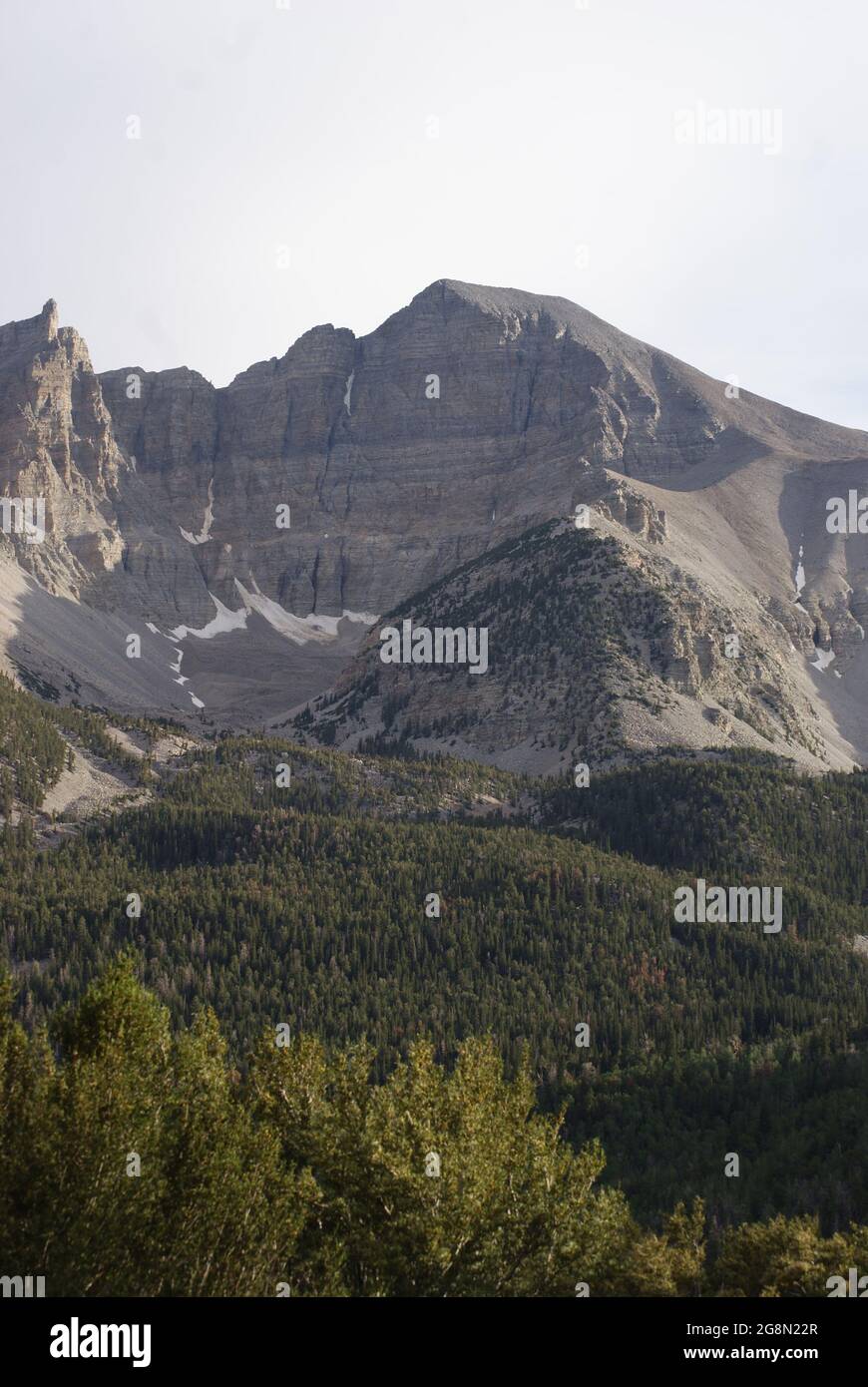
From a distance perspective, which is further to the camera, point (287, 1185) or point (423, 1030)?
point (423, 1030)

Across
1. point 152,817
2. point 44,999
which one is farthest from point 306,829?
point 44,999

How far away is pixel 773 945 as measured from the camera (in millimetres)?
131375

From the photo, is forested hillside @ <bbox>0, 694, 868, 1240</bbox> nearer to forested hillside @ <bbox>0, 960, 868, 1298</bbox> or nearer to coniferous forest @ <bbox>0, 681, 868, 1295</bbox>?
coniferous forest @ <bbox>0, 681, 868, 1295</bbox>

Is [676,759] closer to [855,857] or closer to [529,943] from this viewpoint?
[855,857]

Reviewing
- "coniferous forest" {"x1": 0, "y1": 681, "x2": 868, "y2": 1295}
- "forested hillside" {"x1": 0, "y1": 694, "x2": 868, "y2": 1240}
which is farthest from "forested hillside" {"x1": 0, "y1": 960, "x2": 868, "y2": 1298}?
"forested hillside" {"x1": 0, "y1": 694, "x2": 868, "y2": 1240}

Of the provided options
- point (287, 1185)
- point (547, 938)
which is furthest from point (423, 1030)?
point (287, 1185)

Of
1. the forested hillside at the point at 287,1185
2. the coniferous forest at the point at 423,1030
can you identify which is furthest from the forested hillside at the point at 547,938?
the forested hillside at the point at 287,1185

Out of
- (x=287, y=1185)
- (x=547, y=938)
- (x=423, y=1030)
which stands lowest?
(x=423, y=1030)

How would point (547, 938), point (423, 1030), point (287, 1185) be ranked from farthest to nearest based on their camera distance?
point (547, 938) → point (423, 1030) → point (287, 1185)

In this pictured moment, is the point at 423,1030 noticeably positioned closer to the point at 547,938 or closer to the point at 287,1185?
the point at 547,938

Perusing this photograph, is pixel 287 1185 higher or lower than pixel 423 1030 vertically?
higher

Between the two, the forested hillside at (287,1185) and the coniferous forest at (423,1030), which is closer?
the forested hillside at (287,1185)

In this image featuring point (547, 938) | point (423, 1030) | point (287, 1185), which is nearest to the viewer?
point (287, 1185)

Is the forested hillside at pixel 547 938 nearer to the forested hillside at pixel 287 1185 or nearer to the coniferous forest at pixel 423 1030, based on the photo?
the coniferous forest at pixel 423 1030
